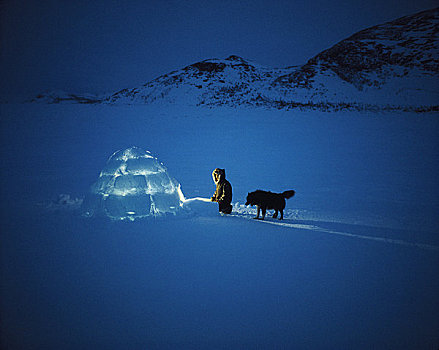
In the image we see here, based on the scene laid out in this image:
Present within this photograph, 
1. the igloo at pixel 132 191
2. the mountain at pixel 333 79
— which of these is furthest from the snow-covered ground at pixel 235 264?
the mountain at pixel 333 79

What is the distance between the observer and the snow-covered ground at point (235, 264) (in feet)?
8.36

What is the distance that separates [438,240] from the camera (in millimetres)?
4371

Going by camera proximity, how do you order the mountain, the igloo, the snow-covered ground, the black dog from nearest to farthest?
the snow-covered ground → the igloo → the black dog → the mountain

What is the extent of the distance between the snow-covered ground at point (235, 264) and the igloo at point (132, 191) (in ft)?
0.66

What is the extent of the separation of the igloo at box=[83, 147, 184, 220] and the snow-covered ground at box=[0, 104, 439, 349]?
0.66 feet

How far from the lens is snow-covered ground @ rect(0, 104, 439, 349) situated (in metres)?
2.55

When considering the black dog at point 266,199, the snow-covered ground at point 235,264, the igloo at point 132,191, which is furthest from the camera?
the black dog at point 266,199

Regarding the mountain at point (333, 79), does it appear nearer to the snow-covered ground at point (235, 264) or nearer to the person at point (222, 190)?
the snow-covered ground at point (235, 264)

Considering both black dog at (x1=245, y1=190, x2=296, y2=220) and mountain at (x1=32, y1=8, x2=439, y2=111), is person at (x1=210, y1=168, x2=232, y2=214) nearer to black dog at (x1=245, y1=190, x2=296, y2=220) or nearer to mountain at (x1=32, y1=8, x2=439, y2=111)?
black dog at (x1=245, y1=190, x2=296, y2=220)

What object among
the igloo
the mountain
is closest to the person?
the igloo

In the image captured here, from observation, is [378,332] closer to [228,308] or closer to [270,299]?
[270,299]

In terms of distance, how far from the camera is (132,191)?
4852 millimetres

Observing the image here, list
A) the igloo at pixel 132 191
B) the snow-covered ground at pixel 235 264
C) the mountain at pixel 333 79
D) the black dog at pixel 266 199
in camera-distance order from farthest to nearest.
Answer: the mountain at pixel 333 79 < the black dog at pixel 266 199 < the igloo at pixel 132 191 < the snow-covered ground at pixel 235 264

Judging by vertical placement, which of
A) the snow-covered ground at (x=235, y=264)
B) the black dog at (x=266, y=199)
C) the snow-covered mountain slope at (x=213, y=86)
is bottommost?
the snow-covered ground at (x=235, y=264)
